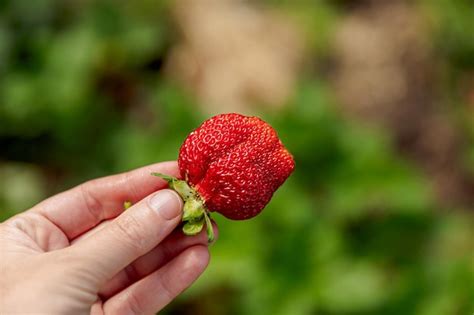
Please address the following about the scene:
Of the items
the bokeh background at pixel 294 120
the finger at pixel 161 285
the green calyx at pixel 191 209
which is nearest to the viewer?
the green calyx at pixel 191 209

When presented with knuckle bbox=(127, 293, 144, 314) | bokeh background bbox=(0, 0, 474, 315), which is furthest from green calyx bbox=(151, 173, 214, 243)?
bokeh background bbox=(0, 0, 474, 315)

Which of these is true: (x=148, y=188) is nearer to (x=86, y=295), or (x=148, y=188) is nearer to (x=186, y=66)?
(x=86, y=295)

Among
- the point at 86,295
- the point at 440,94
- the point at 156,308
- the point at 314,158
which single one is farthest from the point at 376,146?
the point at 86,295

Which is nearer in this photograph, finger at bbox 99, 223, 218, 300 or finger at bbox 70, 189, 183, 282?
finger at bbox 70, 189, 183, 282

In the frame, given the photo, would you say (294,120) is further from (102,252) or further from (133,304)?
(102,252)

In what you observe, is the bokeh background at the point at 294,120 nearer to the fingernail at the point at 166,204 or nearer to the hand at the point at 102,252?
the hand at the point at 102,252

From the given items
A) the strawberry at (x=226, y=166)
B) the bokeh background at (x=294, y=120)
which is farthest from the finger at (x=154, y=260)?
the bokeh background at (x=294, y=120)

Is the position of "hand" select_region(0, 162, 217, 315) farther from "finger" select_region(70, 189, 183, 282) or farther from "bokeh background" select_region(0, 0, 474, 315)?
"bokeh background" select_region(0, 0, 474, 315)

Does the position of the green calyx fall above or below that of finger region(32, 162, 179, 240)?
above
